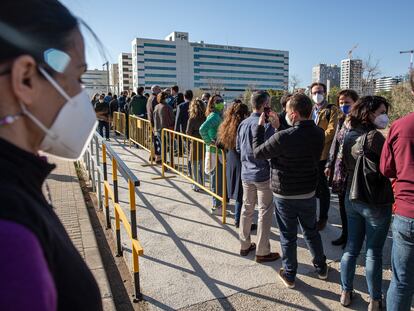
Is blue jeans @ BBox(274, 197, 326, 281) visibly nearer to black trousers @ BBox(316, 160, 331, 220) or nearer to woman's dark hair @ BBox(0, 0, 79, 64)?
black trousers @ BBox(316, 160, 331, 220)

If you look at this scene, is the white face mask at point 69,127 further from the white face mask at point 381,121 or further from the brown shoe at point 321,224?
the brown shoe at point 321,224

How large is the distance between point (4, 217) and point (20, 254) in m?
0.08

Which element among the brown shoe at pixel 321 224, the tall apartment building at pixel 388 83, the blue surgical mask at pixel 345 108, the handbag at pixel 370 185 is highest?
the tall apartment building at pixel 388 83

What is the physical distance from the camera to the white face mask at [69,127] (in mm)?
938

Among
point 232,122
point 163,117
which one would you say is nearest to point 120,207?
point 232,122

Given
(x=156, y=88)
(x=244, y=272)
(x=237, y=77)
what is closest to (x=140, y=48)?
(x=237, y=77)

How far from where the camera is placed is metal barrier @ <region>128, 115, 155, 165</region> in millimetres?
9738

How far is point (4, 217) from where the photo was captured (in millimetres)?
677

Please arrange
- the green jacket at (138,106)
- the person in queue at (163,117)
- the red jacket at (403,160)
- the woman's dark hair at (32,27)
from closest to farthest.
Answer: the woman's dark hair at (32,27) → the red jacket at (403,160) → the person in queue at (163,117) → the green jacket at (138,106)

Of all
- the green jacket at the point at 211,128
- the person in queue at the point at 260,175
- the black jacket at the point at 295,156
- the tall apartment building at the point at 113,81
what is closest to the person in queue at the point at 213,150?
the green jacket at the point at 211,128

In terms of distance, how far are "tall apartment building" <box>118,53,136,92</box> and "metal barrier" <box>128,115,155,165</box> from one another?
4371 inches

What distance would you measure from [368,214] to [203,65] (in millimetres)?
125401

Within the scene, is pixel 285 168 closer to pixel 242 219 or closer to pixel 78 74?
pixel 242 219

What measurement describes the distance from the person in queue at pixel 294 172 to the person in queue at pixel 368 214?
32 centimetres
